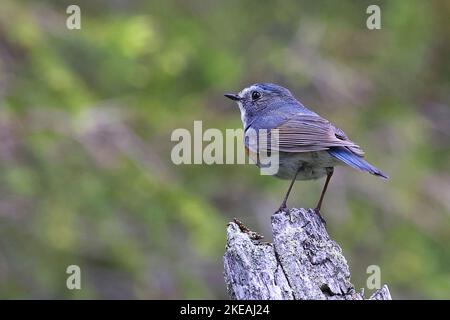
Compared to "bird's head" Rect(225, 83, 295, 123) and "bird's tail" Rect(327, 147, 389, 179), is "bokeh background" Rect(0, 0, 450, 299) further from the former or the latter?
"bird's tail" Rect(327, 147, 389, 179)

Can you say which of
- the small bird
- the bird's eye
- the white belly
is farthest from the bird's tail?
the bird's eye

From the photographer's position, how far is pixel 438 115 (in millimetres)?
11086

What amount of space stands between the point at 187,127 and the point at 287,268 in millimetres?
4539

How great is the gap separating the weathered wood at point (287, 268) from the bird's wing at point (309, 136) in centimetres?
140

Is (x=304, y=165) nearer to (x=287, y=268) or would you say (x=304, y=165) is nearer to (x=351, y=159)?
(x=351, y=159)

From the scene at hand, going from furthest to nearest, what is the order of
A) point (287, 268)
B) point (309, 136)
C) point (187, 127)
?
point (187, 127) → point (309, 136) → point (287, 268)

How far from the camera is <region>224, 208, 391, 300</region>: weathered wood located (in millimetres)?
4242

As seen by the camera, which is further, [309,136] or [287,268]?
[309,136]

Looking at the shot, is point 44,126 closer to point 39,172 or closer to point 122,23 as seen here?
point 39,172

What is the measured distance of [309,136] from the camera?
20.4 ft

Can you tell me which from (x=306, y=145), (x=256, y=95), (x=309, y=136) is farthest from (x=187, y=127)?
(x=306, y=145)

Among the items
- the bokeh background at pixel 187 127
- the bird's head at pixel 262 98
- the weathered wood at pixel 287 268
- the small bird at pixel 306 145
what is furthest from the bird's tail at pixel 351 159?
the bokeh background at pixel 187 127

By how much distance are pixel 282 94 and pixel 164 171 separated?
5.80 feet
